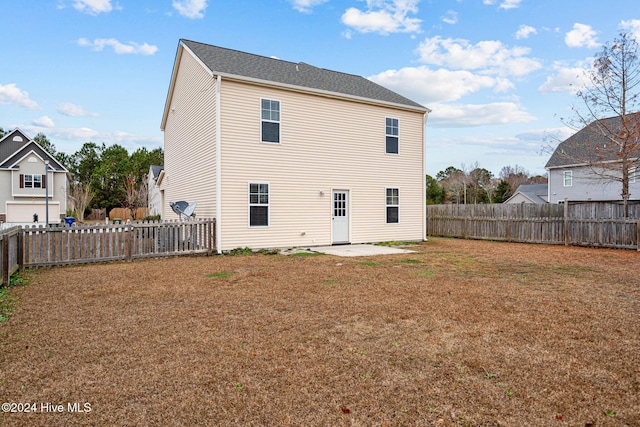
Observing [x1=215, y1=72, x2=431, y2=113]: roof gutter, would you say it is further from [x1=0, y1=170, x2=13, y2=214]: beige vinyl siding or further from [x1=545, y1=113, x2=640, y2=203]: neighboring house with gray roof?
[x1=0, y1=170, x2=13, y2=214]: beige vinyl siding

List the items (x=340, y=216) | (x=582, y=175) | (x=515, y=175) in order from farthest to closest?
(x=515, y=175)
(x=582, y=175)
(x=340, y=216)

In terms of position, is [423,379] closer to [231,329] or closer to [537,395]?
[537,395]

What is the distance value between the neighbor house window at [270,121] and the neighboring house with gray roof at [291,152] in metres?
0.03

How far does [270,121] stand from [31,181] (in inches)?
1218

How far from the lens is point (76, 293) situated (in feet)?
20.2

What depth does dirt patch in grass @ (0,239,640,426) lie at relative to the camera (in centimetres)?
255

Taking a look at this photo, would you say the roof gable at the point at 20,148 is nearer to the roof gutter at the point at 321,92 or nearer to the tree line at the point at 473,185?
the roof gutter at the point at 321,92

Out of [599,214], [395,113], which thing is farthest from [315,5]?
[599,214]

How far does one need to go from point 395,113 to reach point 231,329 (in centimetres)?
1251

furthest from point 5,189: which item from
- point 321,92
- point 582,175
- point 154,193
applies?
point 582,175

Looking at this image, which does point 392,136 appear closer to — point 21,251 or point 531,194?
point 21,251

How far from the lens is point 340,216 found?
45.2ft

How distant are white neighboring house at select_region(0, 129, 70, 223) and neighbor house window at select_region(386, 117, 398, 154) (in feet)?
99.2

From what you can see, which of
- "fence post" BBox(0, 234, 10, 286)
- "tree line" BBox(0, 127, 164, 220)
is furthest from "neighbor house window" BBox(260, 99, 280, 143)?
"tree line" BBox(0, 127, 164, 220)
